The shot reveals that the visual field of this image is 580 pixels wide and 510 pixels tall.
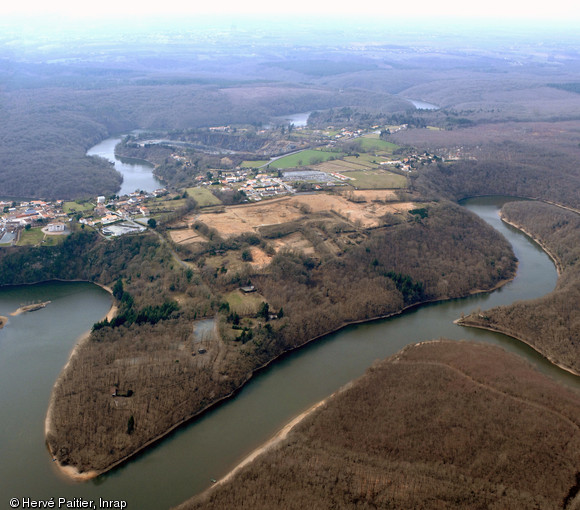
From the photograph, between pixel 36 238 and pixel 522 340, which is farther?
pixel 36 238

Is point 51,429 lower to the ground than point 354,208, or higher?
lower

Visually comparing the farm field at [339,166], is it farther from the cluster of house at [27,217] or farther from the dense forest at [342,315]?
the cluster of house at [27,217]

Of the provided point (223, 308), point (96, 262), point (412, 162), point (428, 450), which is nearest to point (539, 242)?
point (412, 162)

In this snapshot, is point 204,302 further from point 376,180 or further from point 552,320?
point 376,180

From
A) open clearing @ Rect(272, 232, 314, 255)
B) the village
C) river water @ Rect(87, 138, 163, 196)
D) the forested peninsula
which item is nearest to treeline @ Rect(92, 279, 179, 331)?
the forested peninsula

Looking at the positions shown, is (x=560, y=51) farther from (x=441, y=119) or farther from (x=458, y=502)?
(x=458, y=502)

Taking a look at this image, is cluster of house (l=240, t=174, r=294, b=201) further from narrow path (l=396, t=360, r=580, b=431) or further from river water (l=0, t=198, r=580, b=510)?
narrow path (l=396, t=360, r=580, b=431)
